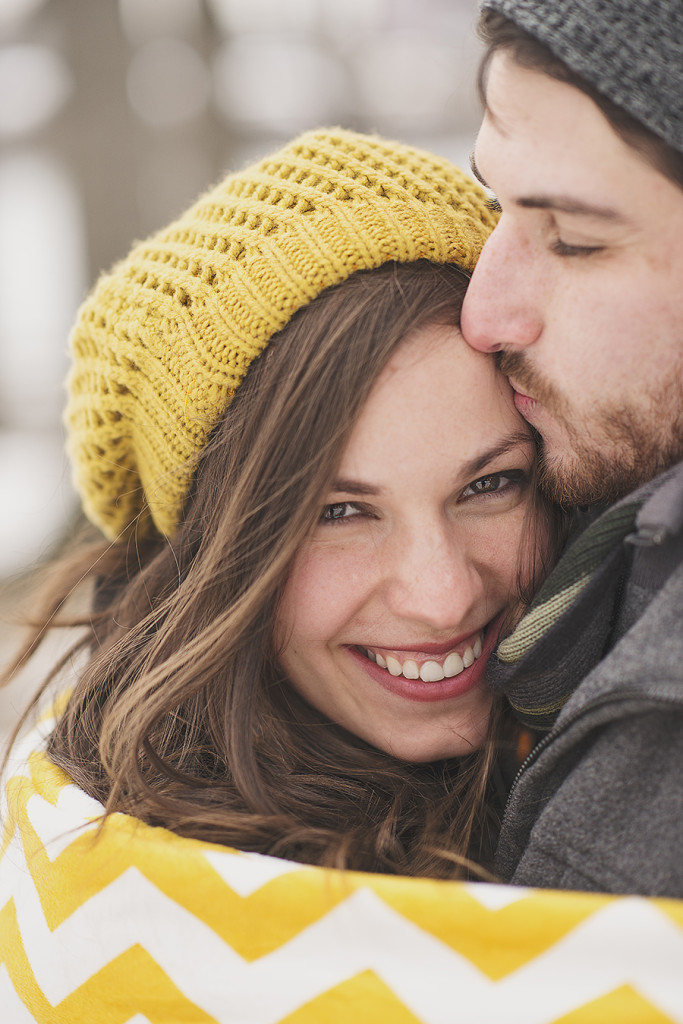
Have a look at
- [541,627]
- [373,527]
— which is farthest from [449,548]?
[541,627]

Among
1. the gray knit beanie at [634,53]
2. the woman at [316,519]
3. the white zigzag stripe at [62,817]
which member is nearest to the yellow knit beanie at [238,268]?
the woman at [316,519]

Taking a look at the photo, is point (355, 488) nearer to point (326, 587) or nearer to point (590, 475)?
point (326, 587)

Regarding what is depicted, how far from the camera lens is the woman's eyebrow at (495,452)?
1292mm

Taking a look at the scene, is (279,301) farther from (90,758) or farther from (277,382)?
(90,758)

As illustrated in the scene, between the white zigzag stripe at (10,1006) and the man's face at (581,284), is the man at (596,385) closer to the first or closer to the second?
the man's face at (581,284)

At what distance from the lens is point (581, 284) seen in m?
1.13

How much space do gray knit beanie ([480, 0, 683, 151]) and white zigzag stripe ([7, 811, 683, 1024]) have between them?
79 cm

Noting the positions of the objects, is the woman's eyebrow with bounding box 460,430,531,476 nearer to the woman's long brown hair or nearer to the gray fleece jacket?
the woman's long brown hair

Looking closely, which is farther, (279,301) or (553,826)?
(279,301)

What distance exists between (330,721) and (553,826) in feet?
1.88

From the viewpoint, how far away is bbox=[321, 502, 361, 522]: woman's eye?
1.37 m

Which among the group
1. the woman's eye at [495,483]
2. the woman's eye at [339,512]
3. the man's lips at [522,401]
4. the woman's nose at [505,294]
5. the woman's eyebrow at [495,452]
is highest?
the woman's nose at [505,294]

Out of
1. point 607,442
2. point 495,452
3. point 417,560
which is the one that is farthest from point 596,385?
point 417,560

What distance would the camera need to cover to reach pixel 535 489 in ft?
4.57
